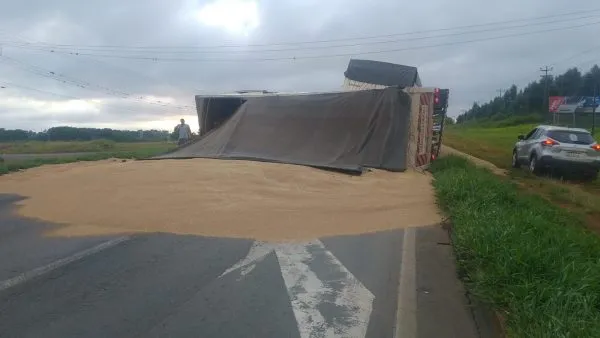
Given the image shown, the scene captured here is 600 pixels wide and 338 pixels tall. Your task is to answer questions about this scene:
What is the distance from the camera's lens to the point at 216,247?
655cm

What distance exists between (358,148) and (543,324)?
35.2 ft

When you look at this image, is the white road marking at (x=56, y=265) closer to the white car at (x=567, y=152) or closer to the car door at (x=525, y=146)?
the white car at (x=567, y=152)

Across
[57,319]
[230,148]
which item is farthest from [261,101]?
[57,319]

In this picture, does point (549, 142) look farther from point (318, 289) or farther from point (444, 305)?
point (318, 289)

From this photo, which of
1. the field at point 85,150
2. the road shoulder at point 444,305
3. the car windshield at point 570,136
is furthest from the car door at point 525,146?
the field at point 85,150

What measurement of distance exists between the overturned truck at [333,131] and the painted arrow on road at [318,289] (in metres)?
6.74

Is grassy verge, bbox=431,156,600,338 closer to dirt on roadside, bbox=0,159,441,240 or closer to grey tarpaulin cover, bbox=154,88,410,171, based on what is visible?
dirt on roadside, bbox=0,159,441,240

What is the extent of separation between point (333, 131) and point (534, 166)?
6.17 m

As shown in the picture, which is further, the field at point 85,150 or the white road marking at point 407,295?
the field at point 85,150

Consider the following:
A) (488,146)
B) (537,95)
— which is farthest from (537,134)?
(537,95)

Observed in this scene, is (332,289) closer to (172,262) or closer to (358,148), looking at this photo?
(172,262)

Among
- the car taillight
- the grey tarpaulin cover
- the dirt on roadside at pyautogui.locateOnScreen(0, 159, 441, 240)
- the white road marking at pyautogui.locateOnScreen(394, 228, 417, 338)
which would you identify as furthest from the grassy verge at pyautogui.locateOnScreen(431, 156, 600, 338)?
the car taillight

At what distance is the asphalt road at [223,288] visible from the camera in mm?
4160

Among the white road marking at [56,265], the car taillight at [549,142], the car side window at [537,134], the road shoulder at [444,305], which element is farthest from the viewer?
the car side window at [537,134]
